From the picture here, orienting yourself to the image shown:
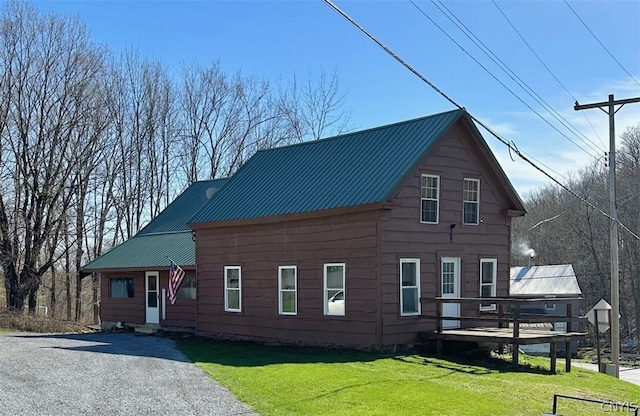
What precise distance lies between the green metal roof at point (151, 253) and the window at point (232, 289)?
2.21 meters

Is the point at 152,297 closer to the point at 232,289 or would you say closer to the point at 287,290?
the point at 232,289

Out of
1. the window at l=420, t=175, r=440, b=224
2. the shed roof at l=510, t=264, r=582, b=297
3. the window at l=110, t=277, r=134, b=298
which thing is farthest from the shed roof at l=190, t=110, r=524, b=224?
the shed roof at l=510, t=264, r=582, b=297

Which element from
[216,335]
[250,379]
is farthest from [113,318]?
[250,379]

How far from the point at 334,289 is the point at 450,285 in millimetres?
3344

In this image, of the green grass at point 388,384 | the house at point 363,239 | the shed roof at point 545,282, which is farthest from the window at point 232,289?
the shed roof at point 545,282

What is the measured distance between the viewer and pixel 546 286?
40.2 m

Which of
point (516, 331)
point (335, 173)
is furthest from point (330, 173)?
point (516, 331)

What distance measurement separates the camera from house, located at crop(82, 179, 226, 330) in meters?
24.1

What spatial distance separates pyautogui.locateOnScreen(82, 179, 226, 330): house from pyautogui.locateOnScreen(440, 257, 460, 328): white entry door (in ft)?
29.3

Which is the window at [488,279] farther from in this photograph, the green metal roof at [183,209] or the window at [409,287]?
the green metal roof at [183,209]

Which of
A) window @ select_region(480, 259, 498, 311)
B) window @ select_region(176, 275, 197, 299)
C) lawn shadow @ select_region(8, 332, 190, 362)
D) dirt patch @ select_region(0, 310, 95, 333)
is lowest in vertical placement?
dirt patch @ select_region(0, 310, 95, 333)

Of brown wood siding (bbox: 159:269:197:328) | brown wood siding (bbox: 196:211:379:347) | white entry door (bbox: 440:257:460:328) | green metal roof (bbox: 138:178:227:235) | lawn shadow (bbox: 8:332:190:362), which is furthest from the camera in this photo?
green metal roof (bbox: 138:178:227:235)

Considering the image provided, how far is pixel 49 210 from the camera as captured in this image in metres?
33.8

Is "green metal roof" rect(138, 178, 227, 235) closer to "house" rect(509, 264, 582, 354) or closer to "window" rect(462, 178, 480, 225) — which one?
"window" rect(462, 178, 480, 225)
